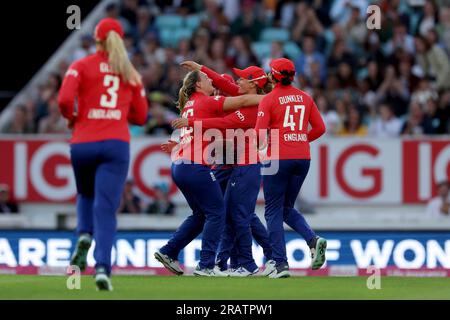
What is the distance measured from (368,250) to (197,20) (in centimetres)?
805

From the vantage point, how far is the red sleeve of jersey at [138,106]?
11523mm

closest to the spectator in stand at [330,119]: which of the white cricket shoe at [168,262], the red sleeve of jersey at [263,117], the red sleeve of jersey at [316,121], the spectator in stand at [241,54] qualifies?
the spectator in stand at [241,54]

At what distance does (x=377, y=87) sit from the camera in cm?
2172

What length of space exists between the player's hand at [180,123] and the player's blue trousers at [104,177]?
6.30ft

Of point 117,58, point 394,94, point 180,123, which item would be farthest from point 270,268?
point 394,94

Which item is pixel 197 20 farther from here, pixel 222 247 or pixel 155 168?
pixel 222 247

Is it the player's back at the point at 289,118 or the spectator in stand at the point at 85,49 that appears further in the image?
the spectator in stand at the point at 85,49

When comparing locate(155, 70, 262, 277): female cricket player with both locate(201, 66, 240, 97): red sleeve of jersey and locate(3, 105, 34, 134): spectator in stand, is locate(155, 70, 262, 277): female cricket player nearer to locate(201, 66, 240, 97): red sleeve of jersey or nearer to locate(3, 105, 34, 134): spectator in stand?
locate(201, 66, 240, 97): red sleeve of jersey

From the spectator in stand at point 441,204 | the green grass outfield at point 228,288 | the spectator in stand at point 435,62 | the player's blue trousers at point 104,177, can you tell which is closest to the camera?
the player's blue trousers at point 104,177

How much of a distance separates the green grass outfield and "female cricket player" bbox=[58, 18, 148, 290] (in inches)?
19.1

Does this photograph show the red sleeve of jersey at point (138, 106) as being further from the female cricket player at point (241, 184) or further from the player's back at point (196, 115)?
the female cricket player at point (241, 184)

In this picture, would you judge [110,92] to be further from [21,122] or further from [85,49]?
[85,49]

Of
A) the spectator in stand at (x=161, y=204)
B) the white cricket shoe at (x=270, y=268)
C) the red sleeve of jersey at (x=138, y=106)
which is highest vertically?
the red sleeve of jersey at (x=138, y=106)

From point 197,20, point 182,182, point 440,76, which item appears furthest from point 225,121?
point 197,20
